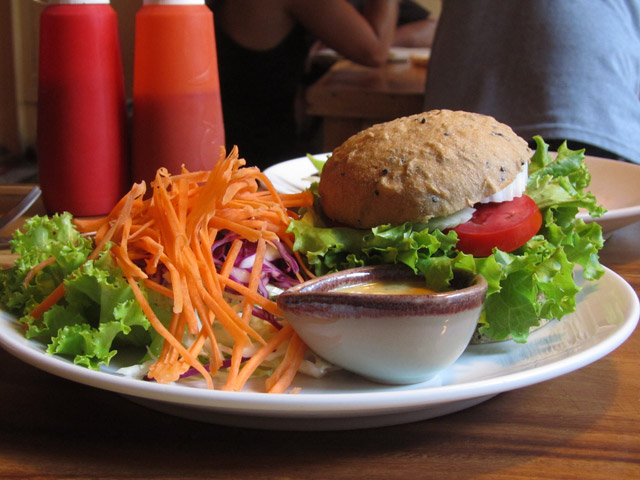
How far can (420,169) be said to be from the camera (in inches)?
47.2

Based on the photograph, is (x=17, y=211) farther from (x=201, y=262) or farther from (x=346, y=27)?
(x=346, y=27)

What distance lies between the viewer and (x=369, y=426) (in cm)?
94

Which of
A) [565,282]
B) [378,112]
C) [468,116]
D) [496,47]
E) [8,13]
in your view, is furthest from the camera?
[8,13]

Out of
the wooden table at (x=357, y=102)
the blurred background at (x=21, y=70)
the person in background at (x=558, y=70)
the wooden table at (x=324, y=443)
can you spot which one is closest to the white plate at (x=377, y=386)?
the wooden table at (x=324, y=443)

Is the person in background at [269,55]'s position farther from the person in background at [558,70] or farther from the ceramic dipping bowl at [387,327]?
the ceramic dipping bowl at [387,327]

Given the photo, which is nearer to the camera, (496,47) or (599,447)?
(599,447)

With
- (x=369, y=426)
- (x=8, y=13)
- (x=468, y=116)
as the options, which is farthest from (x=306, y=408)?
(x=8, y=13)

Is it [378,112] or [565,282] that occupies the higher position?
[565,282]

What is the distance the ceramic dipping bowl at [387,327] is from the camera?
0.91 metres

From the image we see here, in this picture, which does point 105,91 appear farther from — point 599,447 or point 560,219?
point 599,447

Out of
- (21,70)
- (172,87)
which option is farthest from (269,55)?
(21,70)

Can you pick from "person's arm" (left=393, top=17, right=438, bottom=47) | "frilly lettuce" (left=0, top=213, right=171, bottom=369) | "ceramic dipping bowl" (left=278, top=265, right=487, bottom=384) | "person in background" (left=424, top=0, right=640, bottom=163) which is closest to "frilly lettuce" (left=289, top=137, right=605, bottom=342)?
"ceramic dipping bowl" (left=278, top=265, right=487, bottom=384)

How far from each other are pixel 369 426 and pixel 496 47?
232cm

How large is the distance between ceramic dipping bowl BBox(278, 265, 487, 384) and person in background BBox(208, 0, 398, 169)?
3071mm
